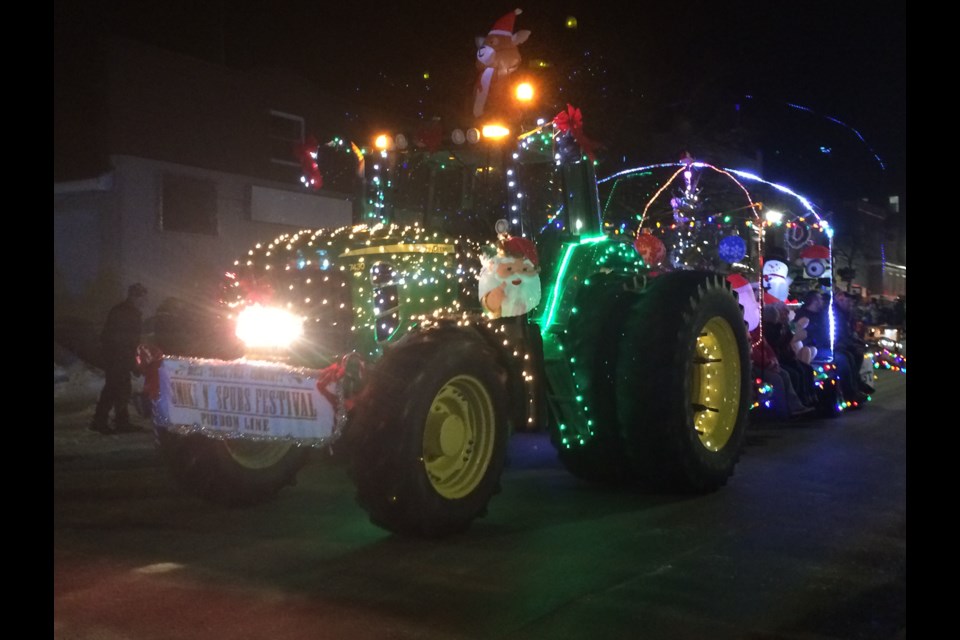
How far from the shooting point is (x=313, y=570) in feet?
16.8

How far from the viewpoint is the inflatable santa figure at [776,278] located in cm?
1172

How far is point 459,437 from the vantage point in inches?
227

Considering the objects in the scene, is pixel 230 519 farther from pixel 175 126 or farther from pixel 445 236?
pixel 175 126

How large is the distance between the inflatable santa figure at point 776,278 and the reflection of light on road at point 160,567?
27.4 ft

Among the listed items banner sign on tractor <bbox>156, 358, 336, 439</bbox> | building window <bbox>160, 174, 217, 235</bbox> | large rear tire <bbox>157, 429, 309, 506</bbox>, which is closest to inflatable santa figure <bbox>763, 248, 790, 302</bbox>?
large rear tire <bbox>157, 429, 309, 506</bbox>

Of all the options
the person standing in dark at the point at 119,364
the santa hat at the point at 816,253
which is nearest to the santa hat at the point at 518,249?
the person standing in dark at the point at 119,364

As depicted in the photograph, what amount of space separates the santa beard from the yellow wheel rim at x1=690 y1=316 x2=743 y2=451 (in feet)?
6.98

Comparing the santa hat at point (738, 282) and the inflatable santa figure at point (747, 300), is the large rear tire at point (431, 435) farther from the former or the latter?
the santa hat at point (738, 282)

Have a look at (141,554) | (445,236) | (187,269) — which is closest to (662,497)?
(445,236)

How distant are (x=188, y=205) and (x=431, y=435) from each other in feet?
39.6

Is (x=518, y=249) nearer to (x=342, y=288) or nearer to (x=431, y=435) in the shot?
(x=342, y=288)

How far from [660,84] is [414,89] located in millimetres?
10861
